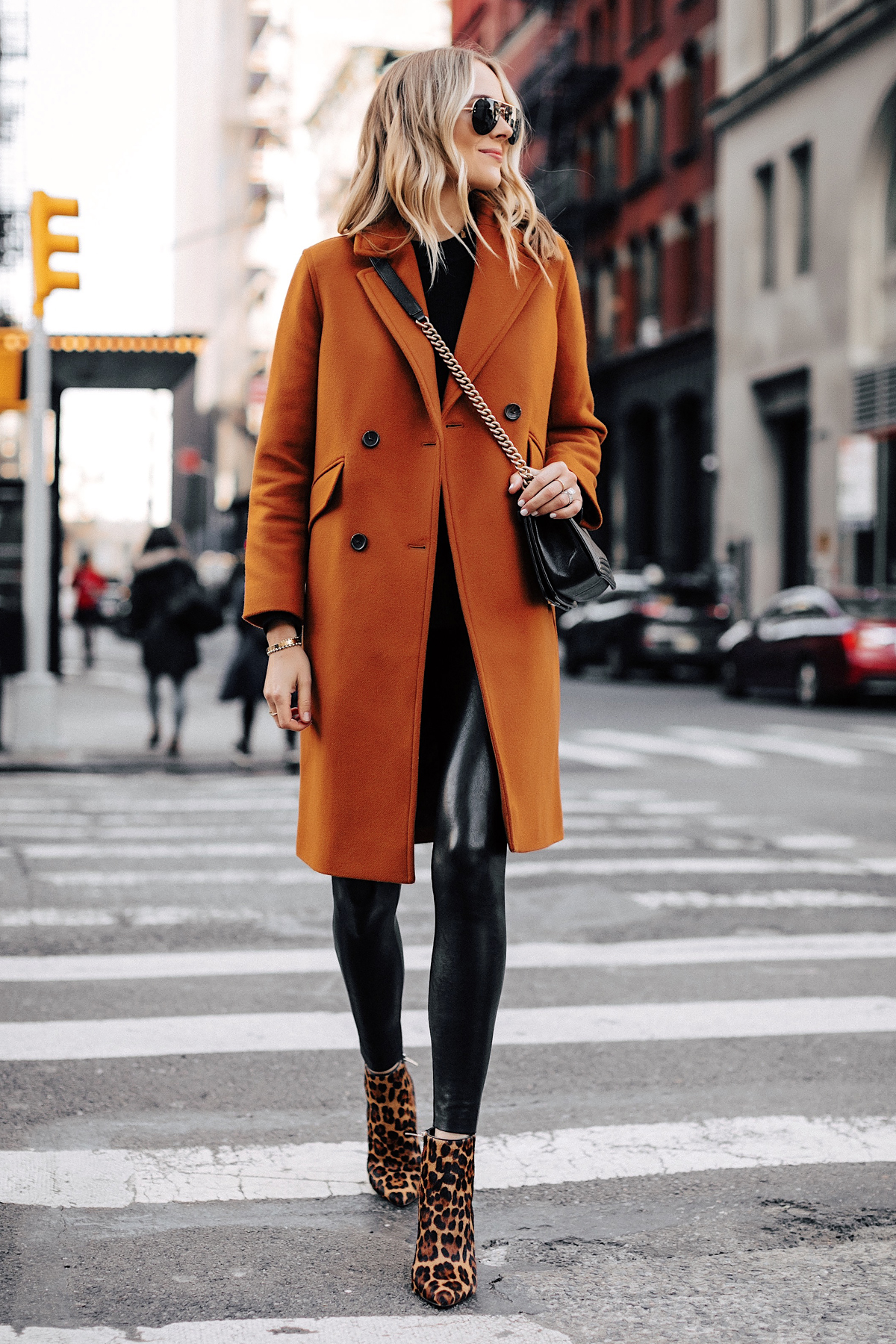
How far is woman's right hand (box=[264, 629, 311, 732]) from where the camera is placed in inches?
130

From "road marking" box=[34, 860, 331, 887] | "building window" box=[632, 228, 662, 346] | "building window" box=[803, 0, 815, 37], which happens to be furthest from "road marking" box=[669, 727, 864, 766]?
"building window" box=[632, 228, 662, 346]

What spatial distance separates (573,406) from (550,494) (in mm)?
342

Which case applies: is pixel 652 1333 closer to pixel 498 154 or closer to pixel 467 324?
pixel 467 324

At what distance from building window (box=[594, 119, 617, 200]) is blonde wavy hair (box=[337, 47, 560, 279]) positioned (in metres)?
40.0

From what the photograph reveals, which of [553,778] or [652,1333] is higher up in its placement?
[553,778]

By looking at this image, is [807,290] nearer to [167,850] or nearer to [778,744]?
[778,744]

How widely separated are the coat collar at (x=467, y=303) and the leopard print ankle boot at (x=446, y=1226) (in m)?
1.31

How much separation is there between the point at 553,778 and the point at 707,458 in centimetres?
3309

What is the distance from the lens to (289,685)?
331 cm

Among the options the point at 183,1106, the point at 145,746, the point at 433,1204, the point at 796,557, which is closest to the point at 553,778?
the point at 433,1204

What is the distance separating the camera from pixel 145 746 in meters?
13.9

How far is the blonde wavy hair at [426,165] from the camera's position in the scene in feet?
10.7

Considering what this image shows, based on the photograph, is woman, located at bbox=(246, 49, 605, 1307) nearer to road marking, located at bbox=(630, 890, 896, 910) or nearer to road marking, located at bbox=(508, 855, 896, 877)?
road marking, located at bbox=(630, 890, 896, 910)

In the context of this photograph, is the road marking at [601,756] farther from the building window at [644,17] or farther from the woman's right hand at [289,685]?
the building window at [644,17]
